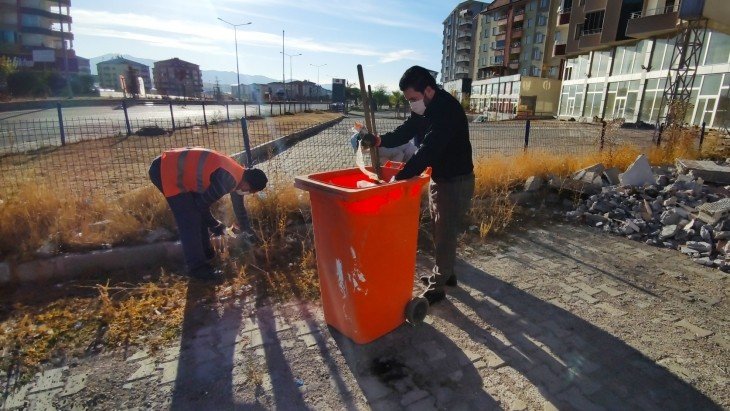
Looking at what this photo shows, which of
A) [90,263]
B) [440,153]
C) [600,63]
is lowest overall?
[90,263]

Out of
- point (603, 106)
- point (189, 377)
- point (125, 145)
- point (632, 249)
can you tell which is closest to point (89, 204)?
point (189, 377)

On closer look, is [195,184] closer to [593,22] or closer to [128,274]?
[128,274]

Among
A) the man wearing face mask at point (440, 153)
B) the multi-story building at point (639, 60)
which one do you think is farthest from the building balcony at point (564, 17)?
the man wearing face mask at point (440, 153)

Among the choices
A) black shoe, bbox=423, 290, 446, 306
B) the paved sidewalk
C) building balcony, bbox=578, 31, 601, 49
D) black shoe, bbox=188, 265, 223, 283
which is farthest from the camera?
building balcony, bbox=578, 31, 601, 49

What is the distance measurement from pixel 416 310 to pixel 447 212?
79 centimetres

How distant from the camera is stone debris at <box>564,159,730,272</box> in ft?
13.6

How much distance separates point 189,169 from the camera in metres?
3.13

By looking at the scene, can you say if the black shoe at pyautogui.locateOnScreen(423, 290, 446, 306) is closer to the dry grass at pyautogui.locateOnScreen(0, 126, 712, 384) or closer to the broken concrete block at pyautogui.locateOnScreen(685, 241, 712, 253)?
the dry grass at pyautogui.locateOnScreen(0, 126, 712, 384)

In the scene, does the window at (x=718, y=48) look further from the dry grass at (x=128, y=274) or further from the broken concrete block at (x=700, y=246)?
the dry grass at (x=128, y=274)

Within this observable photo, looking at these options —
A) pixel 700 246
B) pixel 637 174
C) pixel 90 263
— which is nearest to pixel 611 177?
pixel 637 174

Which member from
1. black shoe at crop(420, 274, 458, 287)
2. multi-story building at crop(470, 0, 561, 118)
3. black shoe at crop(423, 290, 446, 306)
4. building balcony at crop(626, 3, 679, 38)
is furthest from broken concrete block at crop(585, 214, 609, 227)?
multi-story building at crop(470, 0, 561, 118)

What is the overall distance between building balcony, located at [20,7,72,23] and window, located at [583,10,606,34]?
206 ft

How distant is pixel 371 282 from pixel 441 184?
99cm

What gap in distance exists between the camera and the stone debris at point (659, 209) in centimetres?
416
